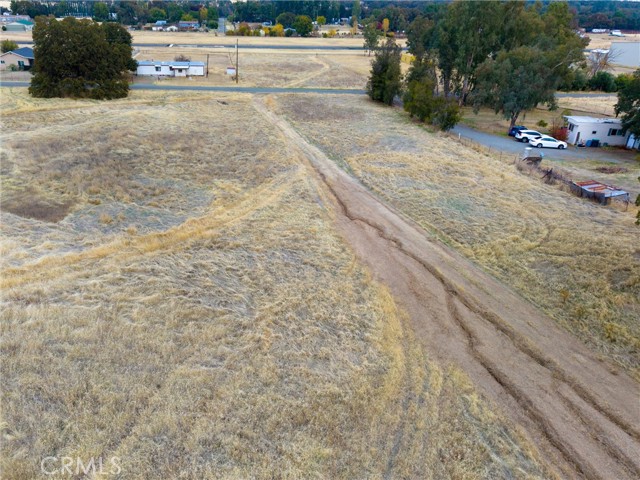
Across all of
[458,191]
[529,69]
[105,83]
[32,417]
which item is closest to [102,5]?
[105,83]

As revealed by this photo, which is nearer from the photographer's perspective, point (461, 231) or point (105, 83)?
point (461, 231)

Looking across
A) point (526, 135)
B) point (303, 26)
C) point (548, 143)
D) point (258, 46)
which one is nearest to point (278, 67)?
point (258, 46)

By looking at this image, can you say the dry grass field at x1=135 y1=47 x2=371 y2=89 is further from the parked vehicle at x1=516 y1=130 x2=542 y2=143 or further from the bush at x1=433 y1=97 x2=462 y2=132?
the parked vehicle at x1=516 y1=130 x2=542 y2=143

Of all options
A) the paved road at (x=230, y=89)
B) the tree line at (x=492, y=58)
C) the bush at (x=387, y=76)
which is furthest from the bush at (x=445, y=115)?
the paved road at (x=230, y=89)

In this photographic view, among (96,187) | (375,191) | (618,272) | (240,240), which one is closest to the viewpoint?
(618,272)

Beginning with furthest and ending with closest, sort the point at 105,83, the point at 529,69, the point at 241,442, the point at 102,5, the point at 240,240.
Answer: the point at 102,5 → the point at 105,83 → the point at 529,69 → the point at 240,240 → the point at 241,442

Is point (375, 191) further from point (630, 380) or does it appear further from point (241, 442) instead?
point (241, 442)
